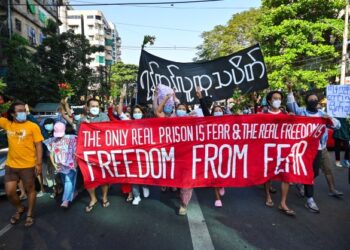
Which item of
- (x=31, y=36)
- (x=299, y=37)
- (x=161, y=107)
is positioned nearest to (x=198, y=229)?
(x=161, y=107)

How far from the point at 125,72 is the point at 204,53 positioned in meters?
38.8

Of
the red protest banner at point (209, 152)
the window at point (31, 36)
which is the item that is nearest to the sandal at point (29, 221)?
the red protest banner at point (209, 152)

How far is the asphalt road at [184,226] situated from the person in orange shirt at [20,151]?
18.8 inches

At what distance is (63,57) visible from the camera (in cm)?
2589

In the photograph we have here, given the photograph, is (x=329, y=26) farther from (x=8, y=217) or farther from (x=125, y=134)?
(x=8, y=217)

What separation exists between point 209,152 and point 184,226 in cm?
119

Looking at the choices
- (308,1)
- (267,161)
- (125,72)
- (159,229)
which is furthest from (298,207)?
(125,72)

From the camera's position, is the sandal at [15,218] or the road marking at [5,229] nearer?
the road marking at [5,229]

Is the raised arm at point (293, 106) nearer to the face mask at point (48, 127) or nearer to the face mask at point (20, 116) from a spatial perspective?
the face mask at point (20, 116)

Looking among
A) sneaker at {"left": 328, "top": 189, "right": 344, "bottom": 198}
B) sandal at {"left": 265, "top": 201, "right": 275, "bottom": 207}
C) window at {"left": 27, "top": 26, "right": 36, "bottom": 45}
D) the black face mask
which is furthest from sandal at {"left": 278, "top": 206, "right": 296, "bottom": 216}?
window at {"left": 27, "top": 26, "right": 36, "bottom": 45}

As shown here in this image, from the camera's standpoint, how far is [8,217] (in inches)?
206

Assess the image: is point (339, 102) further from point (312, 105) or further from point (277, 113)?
point (277, 113)

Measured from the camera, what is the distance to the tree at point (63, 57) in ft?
81.4

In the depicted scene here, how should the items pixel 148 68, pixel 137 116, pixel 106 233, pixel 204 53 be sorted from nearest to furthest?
pixel 106 233, pixel 137 116, pixel 148 68, pixel 204 53
